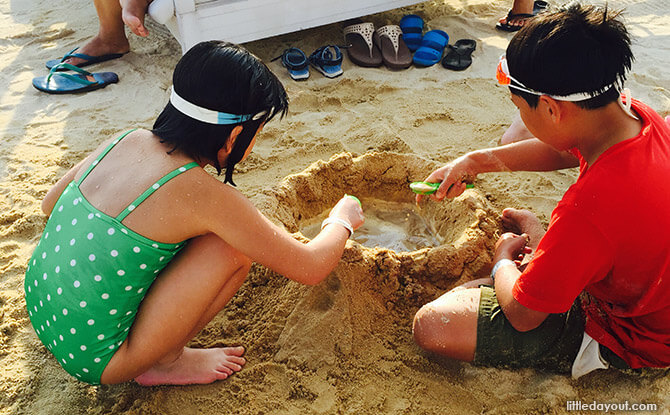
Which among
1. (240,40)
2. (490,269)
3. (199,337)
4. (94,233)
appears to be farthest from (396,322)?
(240,40)

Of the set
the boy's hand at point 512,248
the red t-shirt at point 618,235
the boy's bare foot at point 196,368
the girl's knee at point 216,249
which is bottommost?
the boy's bare foot at point 196,368

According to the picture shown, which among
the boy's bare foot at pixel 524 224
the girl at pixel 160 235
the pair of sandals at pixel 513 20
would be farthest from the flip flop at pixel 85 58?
the boy's bare foot at pixel 524 224

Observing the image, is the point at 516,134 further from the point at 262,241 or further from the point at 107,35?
the point at 107,35

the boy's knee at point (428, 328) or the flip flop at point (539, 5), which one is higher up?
the boy's knee at point (428, 328)

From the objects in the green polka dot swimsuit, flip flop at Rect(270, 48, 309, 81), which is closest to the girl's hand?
the green polka dot swimsuit

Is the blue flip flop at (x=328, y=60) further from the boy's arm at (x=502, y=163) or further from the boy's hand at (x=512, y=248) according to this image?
the boy's hand at (x=512, y=248)

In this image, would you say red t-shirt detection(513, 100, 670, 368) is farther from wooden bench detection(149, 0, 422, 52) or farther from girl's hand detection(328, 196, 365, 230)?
wooden bench detection(149, 0, 422, 52)

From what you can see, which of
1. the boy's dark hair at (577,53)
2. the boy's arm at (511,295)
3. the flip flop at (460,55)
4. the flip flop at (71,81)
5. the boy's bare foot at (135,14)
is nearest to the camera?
the boy's dark hair at (577,53)

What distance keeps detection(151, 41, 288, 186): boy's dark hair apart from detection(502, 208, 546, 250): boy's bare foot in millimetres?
1232

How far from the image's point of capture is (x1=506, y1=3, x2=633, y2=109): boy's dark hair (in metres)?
1.46

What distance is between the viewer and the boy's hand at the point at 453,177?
2246 mm

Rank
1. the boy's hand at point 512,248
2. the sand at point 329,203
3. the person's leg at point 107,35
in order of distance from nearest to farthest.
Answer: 1. the sand at point 329,203
2. the boy's hand at point 512,248
3. the person's leg at point 107,35

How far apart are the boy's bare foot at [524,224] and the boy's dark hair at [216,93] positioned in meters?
1.23

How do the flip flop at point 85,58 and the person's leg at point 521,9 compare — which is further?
the person's leg at point 521,9
